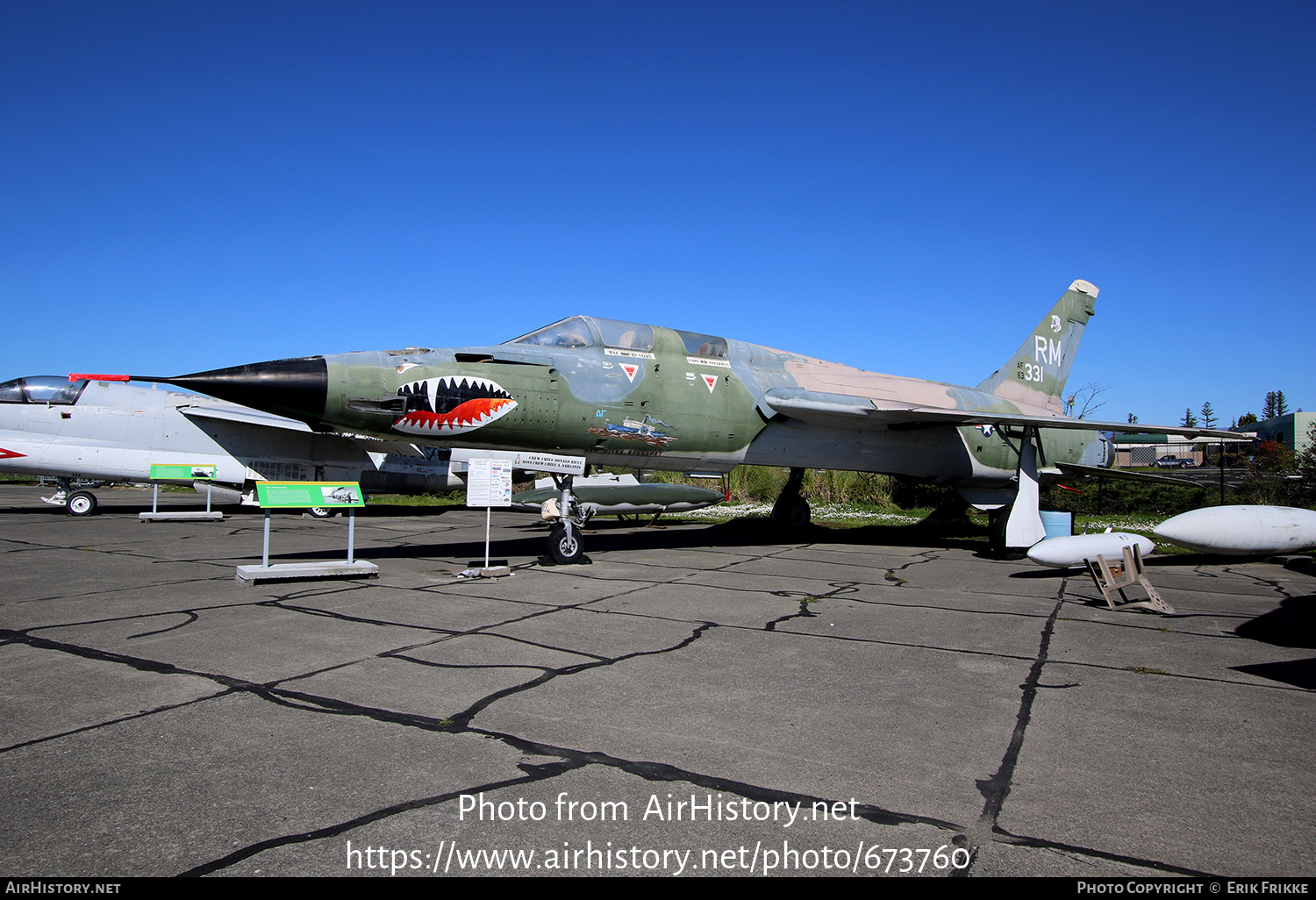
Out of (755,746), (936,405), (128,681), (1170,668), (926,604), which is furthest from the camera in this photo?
(936,405)

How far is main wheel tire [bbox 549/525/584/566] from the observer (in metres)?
10.3

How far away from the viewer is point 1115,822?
3.02 m

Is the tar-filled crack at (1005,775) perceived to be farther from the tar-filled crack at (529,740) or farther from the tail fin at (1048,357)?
the tail fin at (1048,357)

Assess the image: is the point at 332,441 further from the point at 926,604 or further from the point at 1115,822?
the point at 1115,822

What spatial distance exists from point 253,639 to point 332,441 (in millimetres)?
15338

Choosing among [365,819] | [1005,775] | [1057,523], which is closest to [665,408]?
[1057,523]

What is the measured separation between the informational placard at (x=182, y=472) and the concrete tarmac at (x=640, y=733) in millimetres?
8124

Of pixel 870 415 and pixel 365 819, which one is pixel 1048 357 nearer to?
pixel 870 415

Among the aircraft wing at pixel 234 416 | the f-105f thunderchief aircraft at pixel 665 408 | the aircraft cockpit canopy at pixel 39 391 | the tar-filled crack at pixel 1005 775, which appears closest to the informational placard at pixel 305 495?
the f-105f thunderchief aircraft at pixel 665 408

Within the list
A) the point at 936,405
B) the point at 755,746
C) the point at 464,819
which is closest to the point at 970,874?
the point at 755,746

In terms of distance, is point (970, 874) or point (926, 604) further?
point (926, 604)

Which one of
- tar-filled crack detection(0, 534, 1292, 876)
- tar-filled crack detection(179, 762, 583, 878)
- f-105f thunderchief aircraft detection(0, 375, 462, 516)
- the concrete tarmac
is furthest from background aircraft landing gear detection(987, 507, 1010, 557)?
f-105f thunderchief aircraft detection(0, 375, 462, 516)

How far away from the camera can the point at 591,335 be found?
35.0ft
